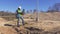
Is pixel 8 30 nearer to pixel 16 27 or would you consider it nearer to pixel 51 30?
pixel 16 27

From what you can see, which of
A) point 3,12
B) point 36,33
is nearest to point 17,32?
point 36,33

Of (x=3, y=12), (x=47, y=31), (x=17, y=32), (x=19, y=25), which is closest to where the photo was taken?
(x=47, y=31)

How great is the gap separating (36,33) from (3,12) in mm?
21566

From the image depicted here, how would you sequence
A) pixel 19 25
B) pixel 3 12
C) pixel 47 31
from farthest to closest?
pixel 3 12 < pixel 19 25 < pixel 47 31

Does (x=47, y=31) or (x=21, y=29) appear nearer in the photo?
(x=47, y=31)

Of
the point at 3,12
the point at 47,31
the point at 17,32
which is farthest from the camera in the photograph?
the point at 3,12

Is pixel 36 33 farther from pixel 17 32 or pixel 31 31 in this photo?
pixel 17 32

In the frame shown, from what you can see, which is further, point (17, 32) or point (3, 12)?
point (3, 12)

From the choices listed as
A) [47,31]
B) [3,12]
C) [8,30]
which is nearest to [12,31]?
[8,30]

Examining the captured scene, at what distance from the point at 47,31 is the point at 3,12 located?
72.6 feet

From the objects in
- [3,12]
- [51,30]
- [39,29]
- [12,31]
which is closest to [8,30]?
[12,31]

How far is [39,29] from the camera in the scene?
12812 millimetres

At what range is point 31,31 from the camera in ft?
41.9

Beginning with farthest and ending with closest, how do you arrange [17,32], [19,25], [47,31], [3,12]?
1. [3,12]
2. [19,25]
3. [17,32]
4. [47,31]
